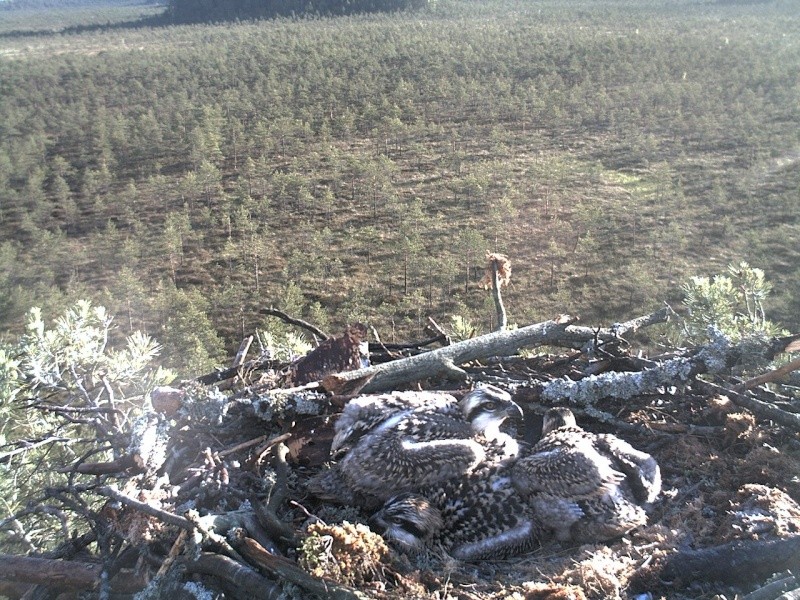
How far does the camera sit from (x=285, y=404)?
143 inches

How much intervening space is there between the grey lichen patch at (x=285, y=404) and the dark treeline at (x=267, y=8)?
289 feet

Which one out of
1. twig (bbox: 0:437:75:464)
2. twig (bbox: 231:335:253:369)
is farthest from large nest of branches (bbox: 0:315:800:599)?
twig (bbox: 0:437:75:464)

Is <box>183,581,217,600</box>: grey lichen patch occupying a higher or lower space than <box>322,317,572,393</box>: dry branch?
lower

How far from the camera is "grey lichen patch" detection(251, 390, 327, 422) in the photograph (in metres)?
3.60

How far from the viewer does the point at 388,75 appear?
50750mm

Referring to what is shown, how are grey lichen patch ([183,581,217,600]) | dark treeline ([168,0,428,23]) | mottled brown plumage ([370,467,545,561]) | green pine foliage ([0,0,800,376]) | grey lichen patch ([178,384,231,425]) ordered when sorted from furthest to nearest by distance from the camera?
dark treeline ([168,0,428,23]) < green pine foliage ([0,0,800,376]) < grey lichen patch ([178,384,231,425]) < mottled brown plumage ([370,467,545,561]) < grey lichen patch ([183,581,217,600])

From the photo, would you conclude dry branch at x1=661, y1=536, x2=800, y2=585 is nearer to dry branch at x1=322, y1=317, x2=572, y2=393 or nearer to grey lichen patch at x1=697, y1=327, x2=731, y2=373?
grey lichen patch at x1=697, y1=327, x2=731, y2=373

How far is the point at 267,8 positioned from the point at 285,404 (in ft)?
322

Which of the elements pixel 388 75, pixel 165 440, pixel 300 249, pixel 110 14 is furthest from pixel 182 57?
pixel 110 14

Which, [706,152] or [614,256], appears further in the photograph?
[706,152]

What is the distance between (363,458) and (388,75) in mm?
50811

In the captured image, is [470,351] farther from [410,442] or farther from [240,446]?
[240,446]

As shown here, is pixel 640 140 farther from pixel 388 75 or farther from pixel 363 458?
pixel 363 458

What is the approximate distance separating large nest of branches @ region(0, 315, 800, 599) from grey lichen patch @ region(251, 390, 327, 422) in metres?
0.01
